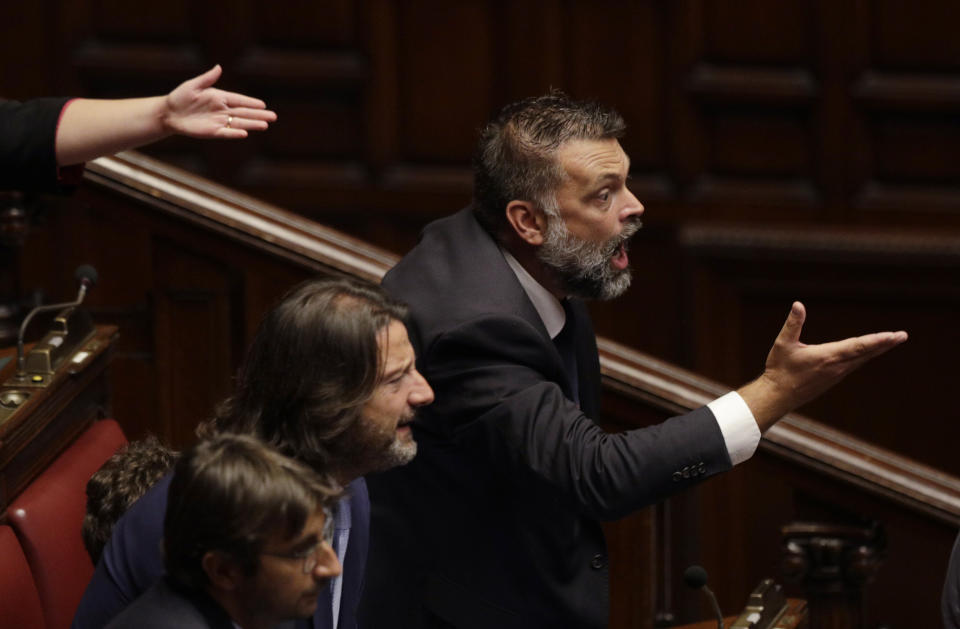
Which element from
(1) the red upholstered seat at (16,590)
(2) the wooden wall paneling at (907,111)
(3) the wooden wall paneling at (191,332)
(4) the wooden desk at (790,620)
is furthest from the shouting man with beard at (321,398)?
(2) the wooden wall paneling at (907,111)

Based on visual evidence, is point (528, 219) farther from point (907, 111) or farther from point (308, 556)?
point (907, 111)

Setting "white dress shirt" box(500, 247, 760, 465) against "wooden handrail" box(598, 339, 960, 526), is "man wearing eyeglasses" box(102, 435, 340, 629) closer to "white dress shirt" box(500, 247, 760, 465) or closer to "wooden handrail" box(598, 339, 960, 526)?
"white dress shirt" box(500, 247, 760, 465)

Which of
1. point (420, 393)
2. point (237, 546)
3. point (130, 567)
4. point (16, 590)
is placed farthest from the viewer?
point (16, 590)

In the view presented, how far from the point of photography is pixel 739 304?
3061 mm

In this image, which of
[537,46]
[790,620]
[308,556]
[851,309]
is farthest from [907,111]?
[308,556]

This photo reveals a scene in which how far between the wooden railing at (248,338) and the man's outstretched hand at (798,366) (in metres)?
0.53

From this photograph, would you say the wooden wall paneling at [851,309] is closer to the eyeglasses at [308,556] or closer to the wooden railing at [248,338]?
the wooden railing at [248,338]

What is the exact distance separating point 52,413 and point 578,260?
603mm

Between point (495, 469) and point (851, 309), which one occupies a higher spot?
point (495, 469)

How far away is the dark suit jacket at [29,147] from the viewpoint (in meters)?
1.67

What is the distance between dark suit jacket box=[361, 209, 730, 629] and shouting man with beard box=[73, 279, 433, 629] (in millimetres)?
116

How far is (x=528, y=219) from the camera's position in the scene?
1637 mm

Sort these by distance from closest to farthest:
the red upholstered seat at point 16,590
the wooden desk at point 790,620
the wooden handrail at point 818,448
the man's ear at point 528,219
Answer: the red upholstered seat at point 16,590
the man's ear at point 528,219
the wooden desk at point 790,620
the wooden handrail at point 818,448

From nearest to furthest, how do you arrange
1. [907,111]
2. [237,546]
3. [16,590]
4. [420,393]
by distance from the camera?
1. [237,546]
2. [420,393]
3. [16,590]
4. [907,111]
